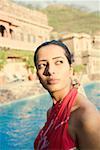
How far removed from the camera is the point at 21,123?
508 inches

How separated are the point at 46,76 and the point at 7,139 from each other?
358 inches

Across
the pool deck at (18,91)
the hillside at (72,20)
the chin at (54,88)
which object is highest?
the hillside at (72,20)

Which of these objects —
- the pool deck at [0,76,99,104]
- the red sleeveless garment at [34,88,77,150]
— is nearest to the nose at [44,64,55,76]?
the red sleeveless garment at [34,88,77,150]

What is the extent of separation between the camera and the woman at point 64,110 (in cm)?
139

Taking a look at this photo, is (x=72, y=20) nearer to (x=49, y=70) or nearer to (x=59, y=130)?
(x=49, y=70)

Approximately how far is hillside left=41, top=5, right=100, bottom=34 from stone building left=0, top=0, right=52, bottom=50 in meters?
93.7

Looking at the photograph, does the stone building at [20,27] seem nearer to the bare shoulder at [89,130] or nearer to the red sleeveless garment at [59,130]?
the red sleeveless garment at [59,130]

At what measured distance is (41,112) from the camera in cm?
1595

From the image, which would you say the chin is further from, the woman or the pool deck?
the pool deck

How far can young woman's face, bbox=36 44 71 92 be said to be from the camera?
1.67 meters

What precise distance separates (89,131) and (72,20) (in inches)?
7002

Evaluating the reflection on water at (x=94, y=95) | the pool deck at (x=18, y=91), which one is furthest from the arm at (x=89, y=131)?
the pool deck at (x=18, y=91)

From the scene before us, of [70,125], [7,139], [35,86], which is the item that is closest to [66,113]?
[70,125]

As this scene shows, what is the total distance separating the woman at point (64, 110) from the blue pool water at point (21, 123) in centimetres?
797
